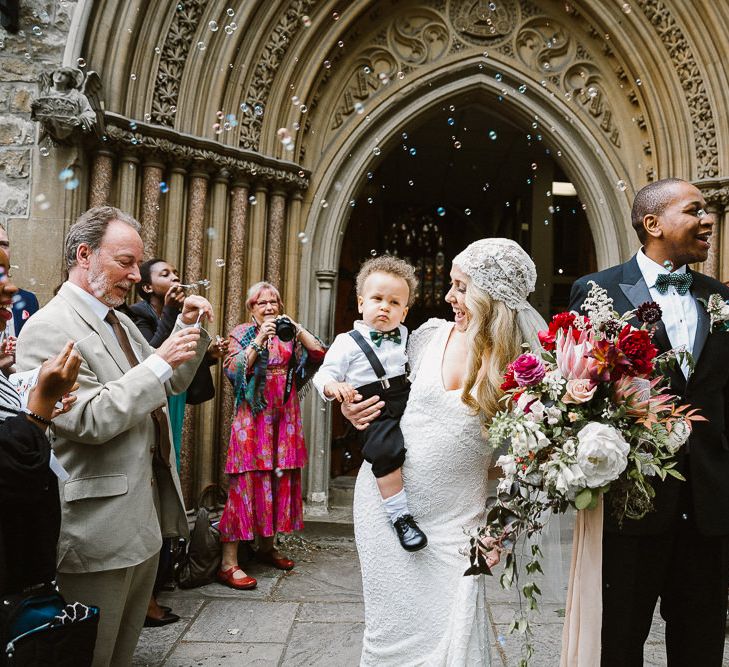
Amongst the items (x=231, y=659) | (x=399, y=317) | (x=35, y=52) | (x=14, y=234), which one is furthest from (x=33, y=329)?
(x=35, y=52)

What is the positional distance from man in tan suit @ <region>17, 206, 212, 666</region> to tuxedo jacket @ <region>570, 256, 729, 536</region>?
1553 millimetres

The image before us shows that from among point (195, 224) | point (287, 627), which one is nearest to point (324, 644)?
point (287, 627)

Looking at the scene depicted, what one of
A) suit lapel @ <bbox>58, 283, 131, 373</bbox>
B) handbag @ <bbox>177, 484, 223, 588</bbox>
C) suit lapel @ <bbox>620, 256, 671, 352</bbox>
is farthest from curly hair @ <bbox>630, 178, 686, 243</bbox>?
handbag @ <bbox>177, 484, 223, 588</bbox>

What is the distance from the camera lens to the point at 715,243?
571 centimetres

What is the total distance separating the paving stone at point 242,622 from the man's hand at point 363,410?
6.23 ft

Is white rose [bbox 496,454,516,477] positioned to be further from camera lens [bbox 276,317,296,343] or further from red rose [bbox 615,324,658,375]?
camera lens [bbox 276,317,296,343]

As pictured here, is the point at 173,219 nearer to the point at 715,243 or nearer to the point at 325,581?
the point at 325,581

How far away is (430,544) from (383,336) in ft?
2.52

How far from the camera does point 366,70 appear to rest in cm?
625

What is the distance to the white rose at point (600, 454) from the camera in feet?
5.62

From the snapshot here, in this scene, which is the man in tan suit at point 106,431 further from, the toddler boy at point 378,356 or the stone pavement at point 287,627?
the stone pavement at point 287,627

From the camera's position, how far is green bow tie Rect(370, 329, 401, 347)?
2.40 m

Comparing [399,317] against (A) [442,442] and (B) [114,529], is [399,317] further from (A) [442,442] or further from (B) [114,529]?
(B) [114,529]

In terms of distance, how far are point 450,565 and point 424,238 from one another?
35.1 feet
